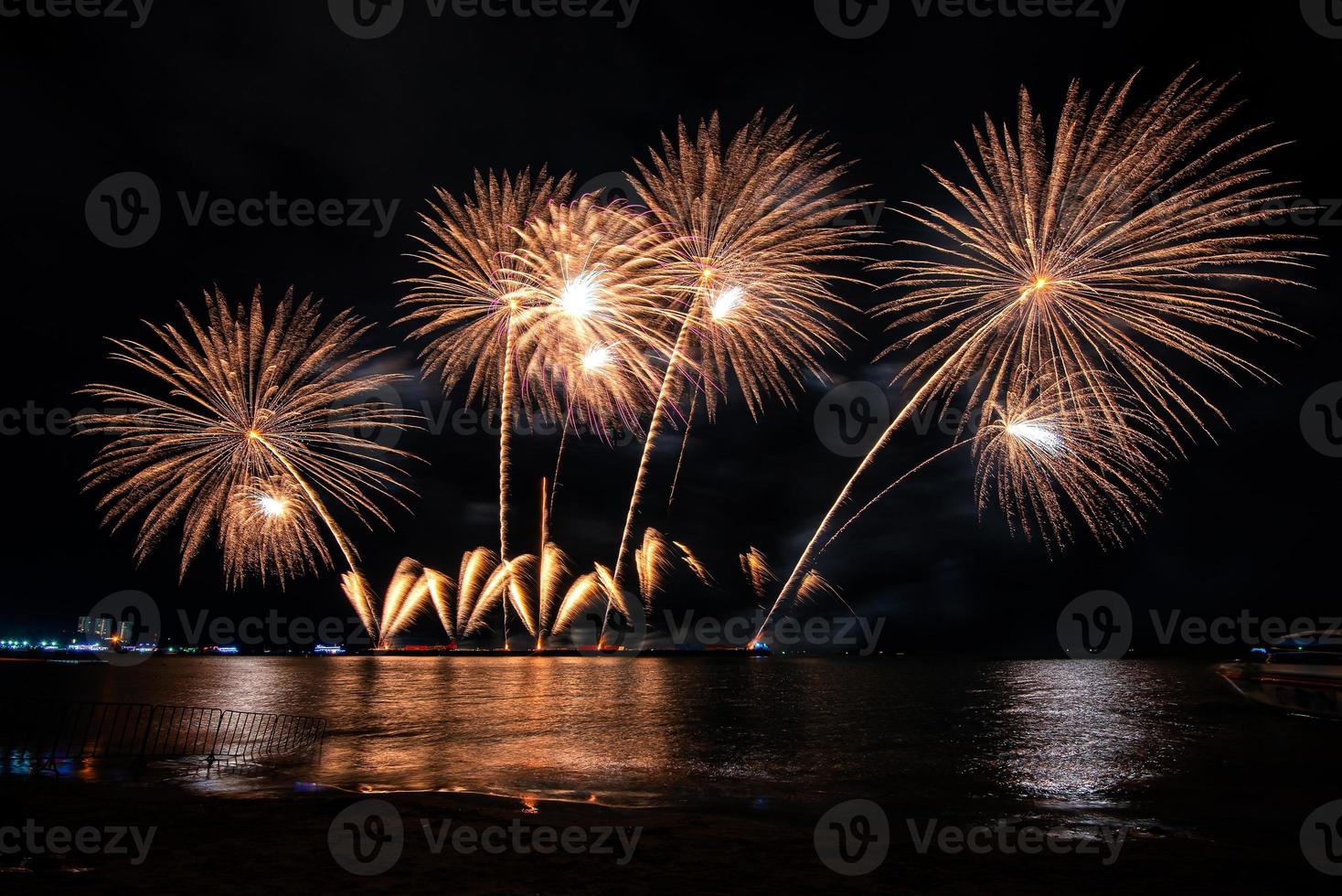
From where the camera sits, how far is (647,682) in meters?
96.2

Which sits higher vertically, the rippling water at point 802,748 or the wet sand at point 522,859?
the wet sand at point 522,859

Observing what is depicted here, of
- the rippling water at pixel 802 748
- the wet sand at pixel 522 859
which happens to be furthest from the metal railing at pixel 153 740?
the wet sand at pixel 522 859

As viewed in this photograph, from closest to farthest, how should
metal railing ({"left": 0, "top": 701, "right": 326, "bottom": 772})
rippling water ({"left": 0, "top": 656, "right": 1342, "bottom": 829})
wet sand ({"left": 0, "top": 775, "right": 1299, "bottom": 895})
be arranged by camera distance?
wet sand ({"left": 0, "top": 775, "right": 1299, "bottom": 895}) → rippling water ({"left": 0, "top": 656, "right": 1342, "bottom": 829}) → metal railing ({"left": 0, "top": 701, "right": 326, "bottom": 772})

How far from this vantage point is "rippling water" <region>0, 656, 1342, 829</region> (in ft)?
71.8

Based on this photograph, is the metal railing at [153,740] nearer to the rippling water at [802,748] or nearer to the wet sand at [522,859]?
the rippling water at [802,748]

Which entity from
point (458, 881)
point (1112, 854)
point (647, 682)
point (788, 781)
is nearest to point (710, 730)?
point (788, 781)

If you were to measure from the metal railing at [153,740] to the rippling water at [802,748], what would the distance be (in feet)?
6.46

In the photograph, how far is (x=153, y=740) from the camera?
2945cm

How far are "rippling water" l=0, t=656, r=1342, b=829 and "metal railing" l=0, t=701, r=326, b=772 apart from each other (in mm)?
1970

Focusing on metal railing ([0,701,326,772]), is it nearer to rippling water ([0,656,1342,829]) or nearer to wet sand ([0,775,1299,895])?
rippling water ([0,656,1342,829])

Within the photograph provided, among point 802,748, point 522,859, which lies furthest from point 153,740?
point 802,748

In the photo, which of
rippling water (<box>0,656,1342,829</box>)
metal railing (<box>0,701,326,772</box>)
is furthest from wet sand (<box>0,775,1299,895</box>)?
metal railing (<box>0,701,326,772</box>)

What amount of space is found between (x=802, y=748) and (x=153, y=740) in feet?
84.4

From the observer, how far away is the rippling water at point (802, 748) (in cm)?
2189
